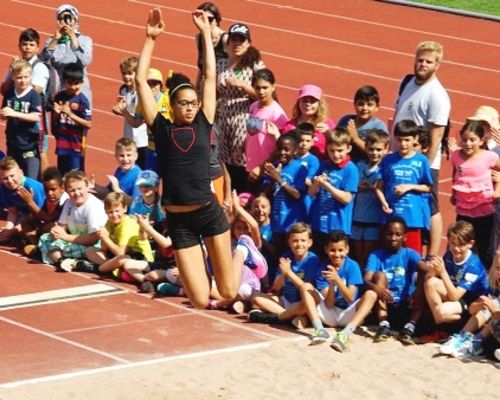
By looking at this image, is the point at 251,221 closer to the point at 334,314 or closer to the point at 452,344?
the point at 334,314

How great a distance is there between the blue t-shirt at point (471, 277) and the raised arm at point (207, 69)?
264 centimetres

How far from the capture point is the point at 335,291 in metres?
12.7

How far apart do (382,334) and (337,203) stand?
4.00ft

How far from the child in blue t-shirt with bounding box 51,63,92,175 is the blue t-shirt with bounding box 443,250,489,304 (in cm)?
450

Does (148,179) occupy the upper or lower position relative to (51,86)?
lower

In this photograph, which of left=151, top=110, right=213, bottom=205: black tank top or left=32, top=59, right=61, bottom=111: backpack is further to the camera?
left=32, top=59, right=61, bottom=111: backpack

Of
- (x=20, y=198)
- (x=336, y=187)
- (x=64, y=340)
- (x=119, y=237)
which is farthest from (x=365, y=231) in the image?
(x=20, y=198)

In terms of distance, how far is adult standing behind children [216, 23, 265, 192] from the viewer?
1439 centimetres

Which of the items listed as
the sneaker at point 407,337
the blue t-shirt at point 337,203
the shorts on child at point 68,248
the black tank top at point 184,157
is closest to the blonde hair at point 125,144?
the shorts on child at point 68,248

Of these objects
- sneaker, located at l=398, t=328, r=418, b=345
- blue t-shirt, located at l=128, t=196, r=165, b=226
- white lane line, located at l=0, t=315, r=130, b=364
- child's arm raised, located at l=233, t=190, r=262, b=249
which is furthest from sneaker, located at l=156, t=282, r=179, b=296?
sneaker, located at l=398, t=328, r=418, b=345

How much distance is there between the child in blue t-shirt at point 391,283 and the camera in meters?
12.6

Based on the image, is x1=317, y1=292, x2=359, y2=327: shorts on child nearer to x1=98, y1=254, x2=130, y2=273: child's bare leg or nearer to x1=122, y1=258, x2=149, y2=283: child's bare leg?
x1=122, y1=258, x2=149, y2=283: child's bare leg

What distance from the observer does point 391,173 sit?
12.9 metres

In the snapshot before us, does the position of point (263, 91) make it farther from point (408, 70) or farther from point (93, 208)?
point (408, 70)
